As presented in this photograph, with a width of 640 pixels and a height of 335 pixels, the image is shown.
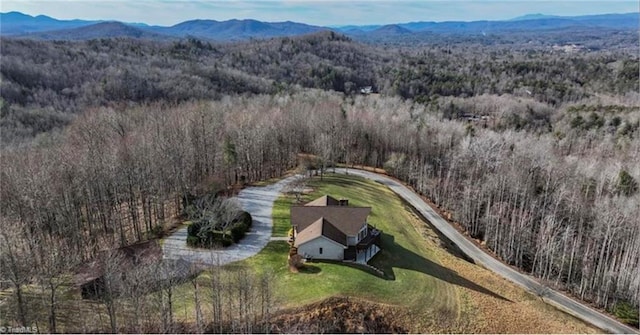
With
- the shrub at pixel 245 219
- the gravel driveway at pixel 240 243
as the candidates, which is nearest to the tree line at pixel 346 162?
the gravel driveway at pixel 240 243

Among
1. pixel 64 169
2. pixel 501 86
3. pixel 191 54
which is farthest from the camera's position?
Answer: pixel 191 54

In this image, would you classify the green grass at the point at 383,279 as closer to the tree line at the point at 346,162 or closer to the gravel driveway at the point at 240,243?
the gravel driveway at the point at 240,243

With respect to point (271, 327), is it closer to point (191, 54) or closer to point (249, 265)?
point (249, 265)

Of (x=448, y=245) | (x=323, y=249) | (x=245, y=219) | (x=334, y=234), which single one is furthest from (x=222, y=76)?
(x=323, y=249)

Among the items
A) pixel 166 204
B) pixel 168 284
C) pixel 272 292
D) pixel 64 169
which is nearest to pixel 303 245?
pixel 272 292

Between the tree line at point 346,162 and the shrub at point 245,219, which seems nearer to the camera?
the tree line at point 346,162

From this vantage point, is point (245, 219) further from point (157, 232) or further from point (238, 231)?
point (157, 232)

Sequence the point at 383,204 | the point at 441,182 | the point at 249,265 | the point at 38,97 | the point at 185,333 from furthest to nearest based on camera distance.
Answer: the point at 38,97, the point at 441,182, the point at 383,204, the point at 249,265, the point at 185,333

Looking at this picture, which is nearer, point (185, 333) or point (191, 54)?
point (185, 333)
